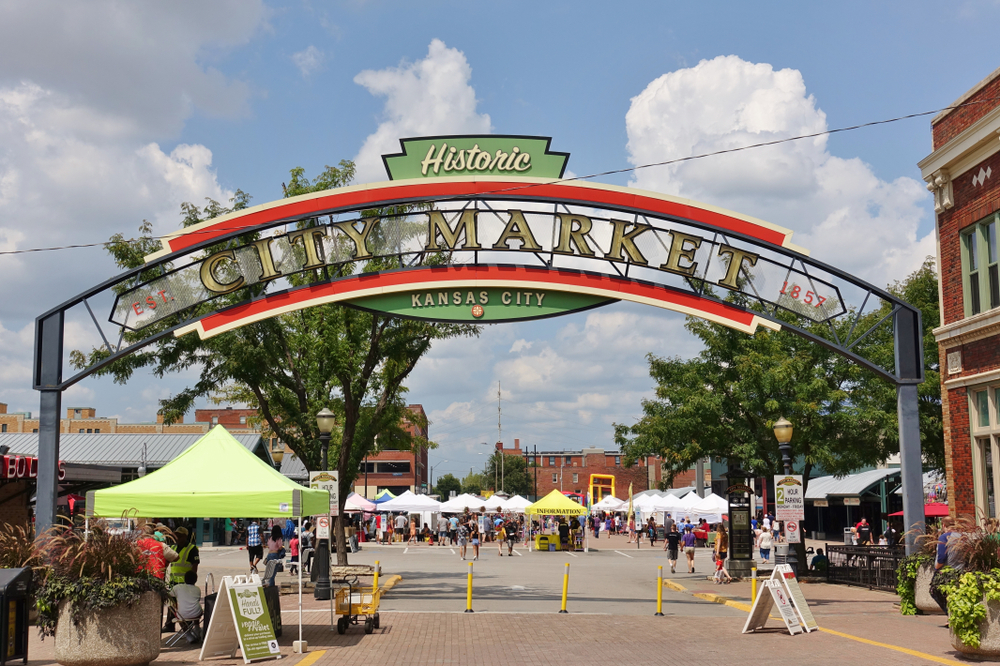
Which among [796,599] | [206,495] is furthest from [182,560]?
[796,599]

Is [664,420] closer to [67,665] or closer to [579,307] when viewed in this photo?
[579,307]

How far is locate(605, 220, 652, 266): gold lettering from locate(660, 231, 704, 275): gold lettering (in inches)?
19.4

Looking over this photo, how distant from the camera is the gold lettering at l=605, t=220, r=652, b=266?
1844 centimetres

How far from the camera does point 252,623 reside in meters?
12.8

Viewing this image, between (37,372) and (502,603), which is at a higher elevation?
(37,372)

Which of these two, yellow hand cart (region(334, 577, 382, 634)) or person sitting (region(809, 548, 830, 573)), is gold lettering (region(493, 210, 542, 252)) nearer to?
yellow hand cart (region(334, 577, 382, 634))

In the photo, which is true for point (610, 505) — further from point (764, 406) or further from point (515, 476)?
point (515, 476)

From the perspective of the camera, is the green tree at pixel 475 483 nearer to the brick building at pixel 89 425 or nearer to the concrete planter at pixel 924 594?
the brick building at pixel 89 425

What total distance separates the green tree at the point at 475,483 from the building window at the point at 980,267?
12412cm

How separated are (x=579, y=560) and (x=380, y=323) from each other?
16.8 m

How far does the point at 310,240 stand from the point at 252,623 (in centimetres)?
799

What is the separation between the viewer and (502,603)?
20.0 metres

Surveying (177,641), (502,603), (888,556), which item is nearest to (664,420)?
(888,556)

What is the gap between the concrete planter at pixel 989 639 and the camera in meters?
12.0
